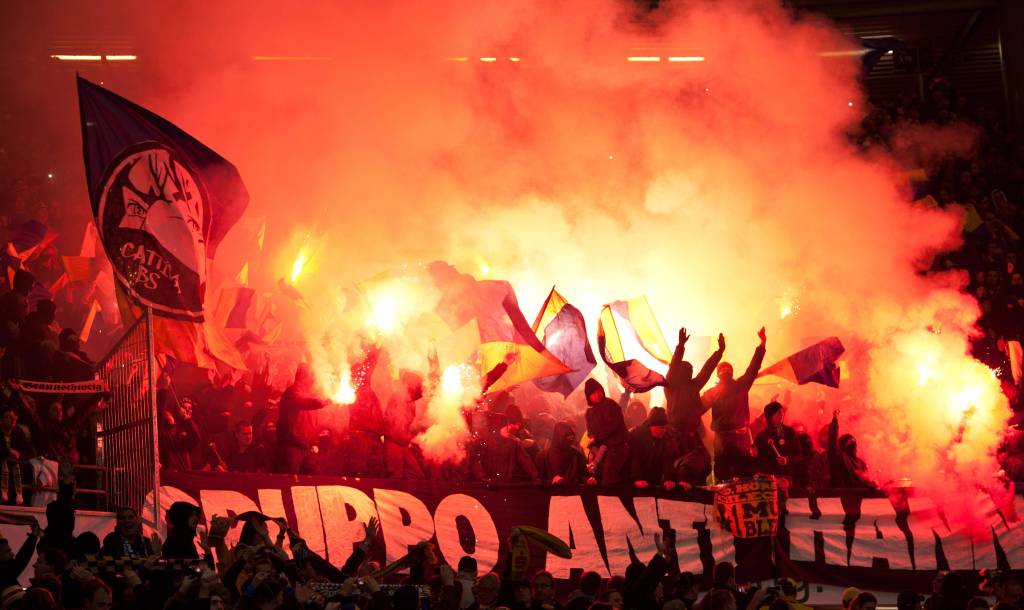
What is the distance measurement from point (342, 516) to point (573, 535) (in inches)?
48.9

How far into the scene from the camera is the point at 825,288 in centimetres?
1100

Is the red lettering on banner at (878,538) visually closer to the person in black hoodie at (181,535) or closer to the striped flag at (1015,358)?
the striped flag at (1015,358)

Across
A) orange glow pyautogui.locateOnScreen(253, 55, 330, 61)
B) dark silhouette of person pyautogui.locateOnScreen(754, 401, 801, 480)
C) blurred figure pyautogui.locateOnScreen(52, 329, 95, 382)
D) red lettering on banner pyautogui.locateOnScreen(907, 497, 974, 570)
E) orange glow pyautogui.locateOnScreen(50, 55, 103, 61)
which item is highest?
orange glow pyautogui.locateOnScreen(50, 55, 103, 61)

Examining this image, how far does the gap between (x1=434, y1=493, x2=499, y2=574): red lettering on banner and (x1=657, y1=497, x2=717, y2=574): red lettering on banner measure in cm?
92

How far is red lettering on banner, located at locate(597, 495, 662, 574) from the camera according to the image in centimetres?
739

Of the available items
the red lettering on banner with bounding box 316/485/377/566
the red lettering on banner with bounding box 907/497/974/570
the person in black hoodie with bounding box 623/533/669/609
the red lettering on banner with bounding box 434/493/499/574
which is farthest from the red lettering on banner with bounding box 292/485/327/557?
the red lettering on banner with bounding box 907/497/974/570

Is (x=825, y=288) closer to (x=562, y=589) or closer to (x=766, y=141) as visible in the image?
(x=766, y=141)

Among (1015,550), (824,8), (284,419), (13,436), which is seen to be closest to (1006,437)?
(1015,550)

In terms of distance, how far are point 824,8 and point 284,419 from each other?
8.02 metres

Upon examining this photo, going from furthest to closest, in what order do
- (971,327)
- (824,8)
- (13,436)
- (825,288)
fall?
(824,8) < (825,288) < (971,327) < (13,436)

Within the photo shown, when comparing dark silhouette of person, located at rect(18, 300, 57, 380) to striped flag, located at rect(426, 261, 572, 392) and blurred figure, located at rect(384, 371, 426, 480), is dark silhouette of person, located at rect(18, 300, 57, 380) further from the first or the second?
striped flag, located at rect(426, 261, 572, 392)

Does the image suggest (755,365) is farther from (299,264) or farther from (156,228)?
(299,264)

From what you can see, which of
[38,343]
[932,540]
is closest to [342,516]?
[38,343]

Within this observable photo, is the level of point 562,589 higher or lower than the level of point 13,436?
lower
